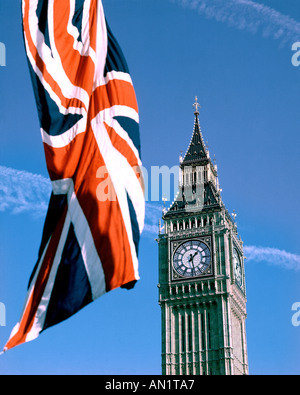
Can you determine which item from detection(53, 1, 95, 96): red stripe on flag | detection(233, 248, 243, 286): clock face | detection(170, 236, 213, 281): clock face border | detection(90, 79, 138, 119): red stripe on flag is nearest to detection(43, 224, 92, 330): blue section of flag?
detection(90, 79, 138, 119): red stripe on flag

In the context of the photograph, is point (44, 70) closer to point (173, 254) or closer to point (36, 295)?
point (36, 295)

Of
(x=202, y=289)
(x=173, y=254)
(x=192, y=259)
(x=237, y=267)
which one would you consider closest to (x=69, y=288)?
(x=202, y=289)

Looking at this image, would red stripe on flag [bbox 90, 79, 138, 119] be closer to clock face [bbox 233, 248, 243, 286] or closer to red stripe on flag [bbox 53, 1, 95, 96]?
red stripe on flag [bbox 53, 1, 95, 96]

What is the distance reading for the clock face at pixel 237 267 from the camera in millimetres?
94375

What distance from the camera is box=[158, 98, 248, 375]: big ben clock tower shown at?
8878cm

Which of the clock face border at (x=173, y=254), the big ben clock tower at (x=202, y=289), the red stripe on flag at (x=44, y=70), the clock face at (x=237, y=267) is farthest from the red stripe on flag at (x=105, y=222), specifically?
the clock face at (x=237, y=267)

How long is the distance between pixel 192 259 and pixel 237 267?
22.5ft

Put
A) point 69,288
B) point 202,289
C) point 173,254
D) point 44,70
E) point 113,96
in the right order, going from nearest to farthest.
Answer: point 69,288, point 44,70, point 113,96, point 202,289, point 173,254

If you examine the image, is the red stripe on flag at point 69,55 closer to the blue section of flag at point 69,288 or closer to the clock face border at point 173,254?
the blue section of flag at point 69,288

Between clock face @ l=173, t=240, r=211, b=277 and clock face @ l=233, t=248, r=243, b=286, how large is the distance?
417cm

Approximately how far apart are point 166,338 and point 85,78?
246 feet

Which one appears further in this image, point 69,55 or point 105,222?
point 69,55

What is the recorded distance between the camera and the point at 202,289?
91625 mm
